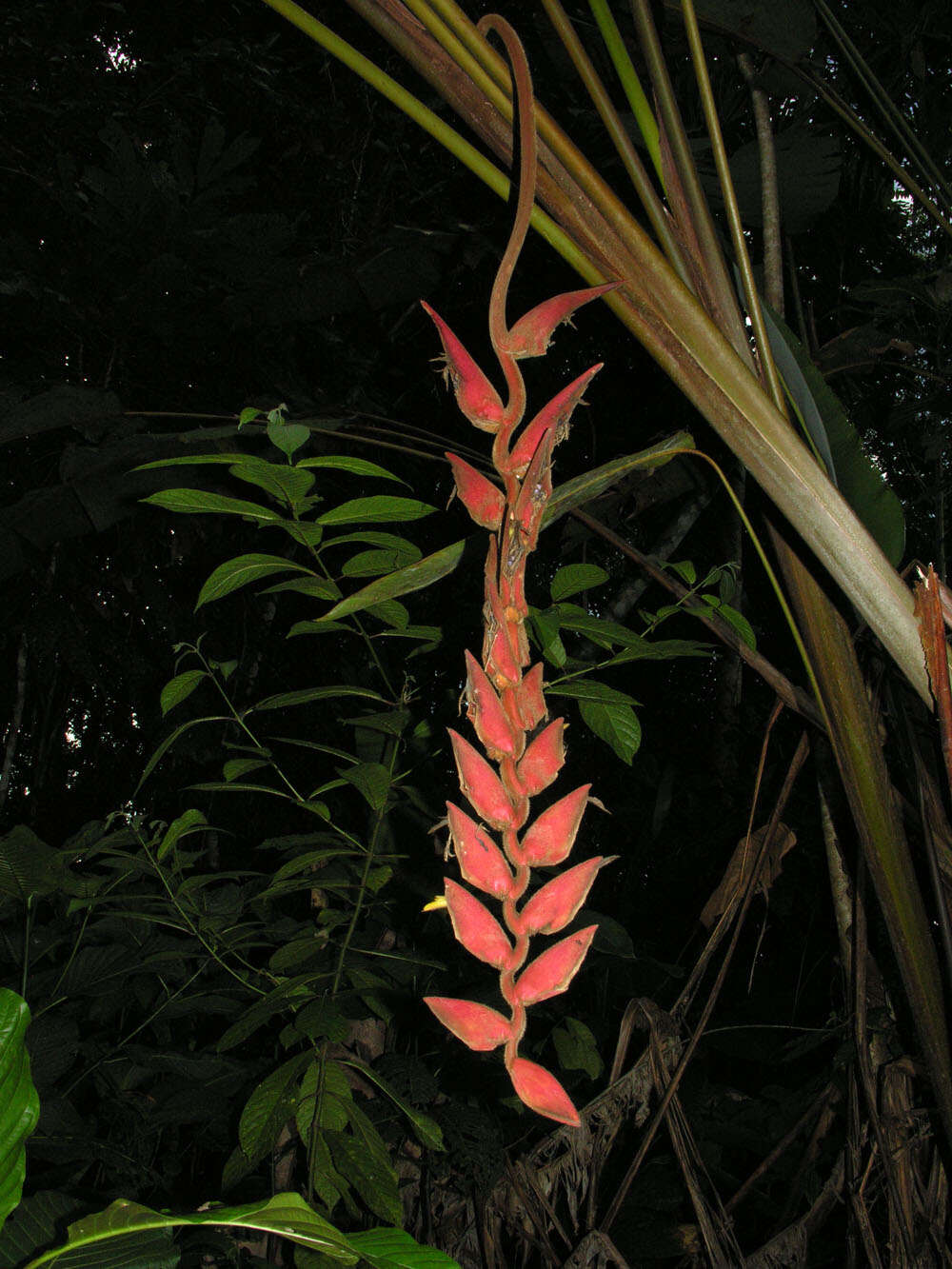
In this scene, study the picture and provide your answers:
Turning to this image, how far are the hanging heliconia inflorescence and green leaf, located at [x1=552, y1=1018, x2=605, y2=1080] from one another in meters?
0.65

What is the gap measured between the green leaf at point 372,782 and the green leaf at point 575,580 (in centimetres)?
20

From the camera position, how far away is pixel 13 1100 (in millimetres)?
316

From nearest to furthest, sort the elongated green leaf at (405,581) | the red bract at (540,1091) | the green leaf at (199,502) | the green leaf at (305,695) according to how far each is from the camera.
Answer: the red bract at (540,1091)
the elongated green leaf at (405,581)
the green leaf at (199,502)
the green leaf at (305,695)

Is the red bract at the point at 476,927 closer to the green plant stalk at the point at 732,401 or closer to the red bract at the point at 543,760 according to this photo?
the red bract at the point at 543,760

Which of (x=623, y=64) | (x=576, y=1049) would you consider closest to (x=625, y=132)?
(x=623, y=64)

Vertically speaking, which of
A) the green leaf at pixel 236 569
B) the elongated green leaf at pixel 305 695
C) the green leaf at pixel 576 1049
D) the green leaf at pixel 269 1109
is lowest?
the green leaf at pixel 576 1049

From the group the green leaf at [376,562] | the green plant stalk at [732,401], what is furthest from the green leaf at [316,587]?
the green plant stalk at [732,401]

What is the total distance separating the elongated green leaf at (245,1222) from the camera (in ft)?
0.83

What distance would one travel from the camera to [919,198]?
65 cm

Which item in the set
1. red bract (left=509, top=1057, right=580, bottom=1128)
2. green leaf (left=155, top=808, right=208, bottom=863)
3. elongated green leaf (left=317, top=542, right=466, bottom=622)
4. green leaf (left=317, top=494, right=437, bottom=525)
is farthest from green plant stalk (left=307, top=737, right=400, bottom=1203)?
red bract (left=509, top=1057, right=580, bottom=1128)

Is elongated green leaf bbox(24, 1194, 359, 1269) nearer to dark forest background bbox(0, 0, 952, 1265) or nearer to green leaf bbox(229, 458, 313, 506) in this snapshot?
dark forest background bbox(0, 0, 952, 1265)

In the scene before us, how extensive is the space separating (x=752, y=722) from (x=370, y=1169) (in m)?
1.39

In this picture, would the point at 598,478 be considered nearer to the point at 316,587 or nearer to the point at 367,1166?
the point at 316,587

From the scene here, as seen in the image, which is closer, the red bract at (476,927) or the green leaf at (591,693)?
the red bract at (476,927)
